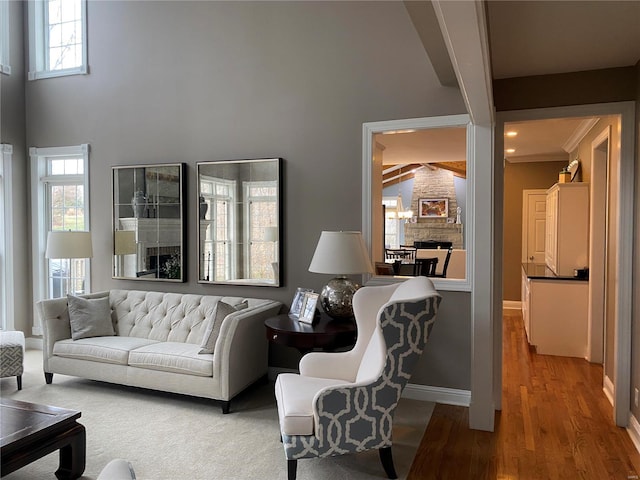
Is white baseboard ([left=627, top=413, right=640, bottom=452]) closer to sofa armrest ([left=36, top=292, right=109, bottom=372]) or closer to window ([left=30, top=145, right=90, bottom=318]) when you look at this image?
sofa armrest ([left=36, top=292, right=109, bottom=372])

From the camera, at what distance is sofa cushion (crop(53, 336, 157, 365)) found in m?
3.85

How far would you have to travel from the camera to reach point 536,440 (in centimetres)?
307

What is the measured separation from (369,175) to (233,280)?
64.9 inches

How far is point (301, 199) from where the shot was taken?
13.7 ft

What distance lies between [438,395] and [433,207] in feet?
29.1

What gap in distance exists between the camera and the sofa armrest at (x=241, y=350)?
3.46 meters

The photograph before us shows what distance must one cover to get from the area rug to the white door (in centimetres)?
506

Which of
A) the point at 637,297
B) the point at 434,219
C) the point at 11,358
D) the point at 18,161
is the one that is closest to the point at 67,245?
the point at 11,358

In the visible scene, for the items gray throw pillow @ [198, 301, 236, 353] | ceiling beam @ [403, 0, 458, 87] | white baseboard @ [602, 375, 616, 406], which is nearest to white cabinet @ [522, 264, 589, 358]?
white baseboard @ [602, 375, 616, 406]

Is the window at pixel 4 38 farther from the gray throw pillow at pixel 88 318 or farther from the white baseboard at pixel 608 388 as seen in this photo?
the white baseboard at pixel 608 388

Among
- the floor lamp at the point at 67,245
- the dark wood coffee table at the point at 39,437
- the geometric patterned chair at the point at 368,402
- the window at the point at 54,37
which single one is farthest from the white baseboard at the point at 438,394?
the window at the point at 54,37

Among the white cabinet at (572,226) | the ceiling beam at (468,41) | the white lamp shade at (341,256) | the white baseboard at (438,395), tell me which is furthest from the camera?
the white cabinet at (572,226)

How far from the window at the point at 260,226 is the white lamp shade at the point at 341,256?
2.92ft

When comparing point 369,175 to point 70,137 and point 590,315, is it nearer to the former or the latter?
point 590,315
